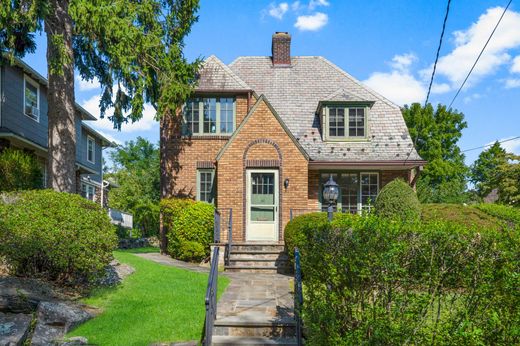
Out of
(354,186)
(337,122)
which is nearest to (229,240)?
(354,186)

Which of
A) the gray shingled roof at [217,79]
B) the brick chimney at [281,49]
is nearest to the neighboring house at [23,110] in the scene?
the gray shingled roof at [217,79]

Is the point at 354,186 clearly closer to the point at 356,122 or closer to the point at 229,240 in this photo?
the point at 356,122

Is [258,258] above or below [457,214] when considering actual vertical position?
below

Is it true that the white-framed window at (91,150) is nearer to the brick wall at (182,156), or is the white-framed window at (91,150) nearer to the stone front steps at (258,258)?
the brick wall at (182,156)

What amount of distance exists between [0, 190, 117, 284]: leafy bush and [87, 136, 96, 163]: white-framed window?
18.6m

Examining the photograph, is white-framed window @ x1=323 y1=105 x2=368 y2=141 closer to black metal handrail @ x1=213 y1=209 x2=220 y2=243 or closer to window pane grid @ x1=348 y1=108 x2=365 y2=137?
window pane grid @ x1=348 y1=108 x2=365 y2=137

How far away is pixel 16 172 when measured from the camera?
13.9m

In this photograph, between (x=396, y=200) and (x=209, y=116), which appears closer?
(x=396, y=200)

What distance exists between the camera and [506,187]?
29078 millimetres

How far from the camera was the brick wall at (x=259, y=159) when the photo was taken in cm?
1397

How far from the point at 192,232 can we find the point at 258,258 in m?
2.23

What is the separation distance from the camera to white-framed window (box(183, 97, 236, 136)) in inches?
642

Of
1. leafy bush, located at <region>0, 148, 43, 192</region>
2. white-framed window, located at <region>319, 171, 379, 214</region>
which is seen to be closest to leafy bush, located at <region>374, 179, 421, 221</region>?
white-framed window, located at <region>319, 171, 379, 214</region>

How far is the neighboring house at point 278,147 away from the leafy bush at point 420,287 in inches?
364
